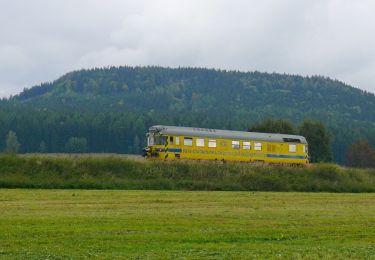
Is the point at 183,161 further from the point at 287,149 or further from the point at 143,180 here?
the point at 287,149

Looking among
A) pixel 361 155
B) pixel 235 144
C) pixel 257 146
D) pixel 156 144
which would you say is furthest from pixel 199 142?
pixel 361 155

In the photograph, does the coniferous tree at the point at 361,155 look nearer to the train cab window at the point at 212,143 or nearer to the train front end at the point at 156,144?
the train cab window at the point at 212,143

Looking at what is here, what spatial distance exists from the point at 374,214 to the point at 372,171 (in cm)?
3649

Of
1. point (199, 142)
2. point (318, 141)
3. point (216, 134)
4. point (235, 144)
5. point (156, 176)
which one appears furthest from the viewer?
point (318, 141)

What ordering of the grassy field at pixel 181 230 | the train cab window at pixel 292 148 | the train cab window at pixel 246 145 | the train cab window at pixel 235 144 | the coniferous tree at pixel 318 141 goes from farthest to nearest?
1. the coniferous tree at pixel 318 141
2. the train cab window at pixel 292 148
3. the train cab window at pixel 246 145
4. the train cab window at pixel 235 144
5. the grassy field at pixel 181 230

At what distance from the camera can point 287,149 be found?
2418 inches

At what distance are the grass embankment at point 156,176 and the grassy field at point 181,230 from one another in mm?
14888

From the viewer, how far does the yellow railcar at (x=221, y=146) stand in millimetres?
55906

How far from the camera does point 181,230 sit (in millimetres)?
20266

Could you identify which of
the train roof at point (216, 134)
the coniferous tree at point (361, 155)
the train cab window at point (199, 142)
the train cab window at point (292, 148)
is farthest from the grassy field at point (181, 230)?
the coniferous tree at point (361, 155)

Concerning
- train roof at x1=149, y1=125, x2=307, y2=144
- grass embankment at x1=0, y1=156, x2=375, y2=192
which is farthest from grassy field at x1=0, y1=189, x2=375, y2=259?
train roof at x1=149, y1=125, x2=307, y2=144

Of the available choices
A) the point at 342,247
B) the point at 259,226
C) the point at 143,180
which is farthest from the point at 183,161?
the point at 342,247

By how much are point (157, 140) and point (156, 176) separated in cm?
686

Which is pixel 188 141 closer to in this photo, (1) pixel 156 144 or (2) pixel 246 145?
(1) pixel 156 144
